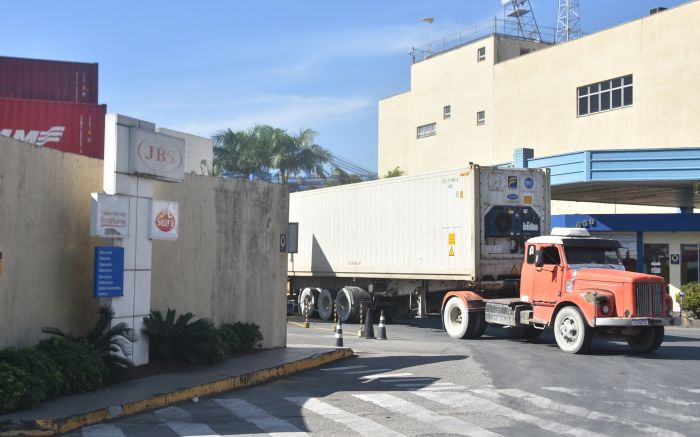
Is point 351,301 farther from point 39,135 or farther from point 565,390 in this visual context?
point 565,390

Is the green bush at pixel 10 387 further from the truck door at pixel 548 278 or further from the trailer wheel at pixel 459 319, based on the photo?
the trailer wheel at pixel 459 319

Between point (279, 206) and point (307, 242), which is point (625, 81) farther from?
point (279, 206)

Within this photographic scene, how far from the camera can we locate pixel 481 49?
47.2m

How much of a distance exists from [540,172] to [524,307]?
4157 mm

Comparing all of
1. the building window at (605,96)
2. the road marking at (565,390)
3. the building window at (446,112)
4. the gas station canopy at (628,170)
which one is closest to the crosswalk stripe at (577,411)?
the road marking at (565,390)

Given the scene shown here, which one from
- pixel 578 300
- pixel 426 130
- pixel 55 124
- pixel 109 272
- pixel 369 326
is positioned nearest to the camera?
pixel 109 272

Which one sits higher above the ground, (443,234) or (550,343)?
(443,234)

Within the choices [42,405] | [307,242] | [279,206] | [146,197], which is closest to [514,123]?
[307,242]

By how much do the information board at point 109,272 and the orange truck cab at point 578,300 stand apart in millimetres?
9549

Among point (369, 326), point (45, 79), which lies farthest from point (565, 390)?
point (45, 79)

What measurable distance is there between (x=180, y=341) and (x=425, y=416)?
483 centimetres

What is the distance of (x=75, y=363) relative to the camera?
33.9ft

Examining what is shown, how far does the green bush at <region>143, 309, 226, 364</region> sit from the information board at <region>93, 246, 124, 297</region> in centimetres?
103

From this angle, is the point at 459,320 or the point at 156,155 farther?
the point at 459,320
